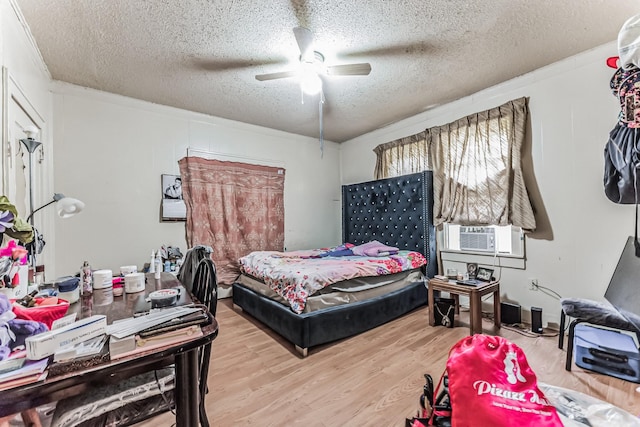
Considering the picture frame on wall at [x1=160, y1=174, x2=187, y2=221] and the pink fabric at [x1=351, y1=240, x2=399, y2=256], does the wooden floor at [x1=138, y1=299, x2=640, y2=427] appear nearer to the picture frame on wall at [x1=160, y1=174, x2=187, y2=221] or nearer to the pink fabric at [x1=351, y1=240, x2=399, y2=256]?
the pink fabric at [x1=351, y1=240, x2=399, y2=256]

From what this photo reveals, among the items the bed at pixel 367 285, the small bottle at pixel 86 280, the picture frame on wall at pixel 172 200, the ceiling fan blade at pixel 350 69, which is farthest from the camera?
the picture frame on wall at pixel 172 200

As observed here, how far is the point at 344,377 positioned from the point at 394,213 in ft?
8.02

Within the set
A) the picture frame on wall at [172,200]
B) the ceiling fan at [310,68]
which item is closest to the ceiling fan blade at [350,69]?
the ceiling fan at [310,68]

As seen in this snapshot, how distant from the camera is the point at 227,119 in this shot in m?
3.80

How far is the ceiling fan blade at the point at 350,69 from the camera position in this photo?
6.79ft

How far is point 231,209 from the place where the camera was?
3748mm

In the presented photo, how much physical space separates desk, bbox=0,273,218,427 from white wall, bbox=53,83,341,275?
2205 millimetres

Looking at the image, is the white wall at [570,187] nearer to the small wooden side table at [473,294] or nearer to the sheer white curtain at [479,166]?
the sheer white curtain at [479,166]

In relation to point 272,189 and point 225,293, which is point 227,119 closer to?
point 272,189

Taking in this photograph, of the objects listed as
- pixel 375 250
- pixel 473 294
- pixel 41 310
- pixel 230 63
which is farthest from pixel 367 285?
pixel 230 63

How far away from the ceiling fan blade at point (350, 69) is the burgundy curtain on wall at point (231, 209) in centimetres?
215

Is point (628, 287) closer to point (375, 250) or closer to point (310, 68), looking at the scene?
point (375, 250)

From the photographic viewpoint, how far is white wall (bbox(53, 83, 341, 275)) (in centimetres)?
280

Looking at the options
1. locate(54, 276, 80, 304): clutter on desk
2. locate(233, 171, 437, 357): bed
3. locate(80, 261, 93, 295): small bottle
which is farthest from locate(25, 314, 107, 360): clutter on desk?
locate(233, 171, 437, 357): bed
